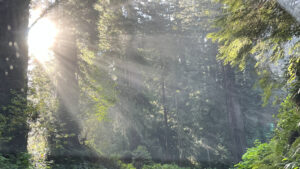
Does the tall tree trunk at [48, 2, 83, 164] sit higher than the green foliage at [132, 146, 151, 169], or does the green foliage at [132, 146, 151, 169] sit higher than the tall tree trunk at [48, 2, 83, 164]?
the tall tree trunk at [48, 2, 83, 164]

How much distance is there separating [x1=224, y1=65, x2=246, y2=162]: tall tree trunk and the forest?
11 cm

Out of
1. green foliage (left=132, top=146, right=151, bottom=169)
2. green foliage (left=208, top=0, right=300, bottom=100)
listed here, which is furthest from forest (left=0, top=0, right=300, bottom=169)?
green foliage (left=132, top=146, right=151, bottom=169)

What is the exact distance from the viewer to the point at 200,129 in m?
34.9

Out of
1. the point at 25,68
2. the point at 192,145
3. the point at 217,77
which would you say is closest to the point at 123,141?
the point at 192,145

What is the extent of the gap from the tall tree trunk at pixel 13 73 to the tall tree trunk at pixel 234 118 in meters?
21.9

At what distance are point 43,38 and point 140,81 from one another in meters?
15.5

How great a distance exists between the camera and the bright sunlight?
40.9ft

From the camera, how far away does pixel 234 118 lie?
90.9 feet

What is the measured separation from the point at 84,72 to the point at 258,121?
31.2 meters

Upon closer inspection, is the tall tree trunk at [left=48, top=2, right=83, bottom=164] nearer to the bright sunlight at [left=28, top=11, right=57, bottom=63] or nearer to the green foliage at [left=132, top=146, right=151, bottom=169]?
the bright sunlight at [left=28, top=11, right=57, bottom=63]

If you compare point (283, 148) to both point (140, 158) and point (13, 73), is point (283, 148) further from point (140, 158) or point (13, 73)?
point (140, 158)

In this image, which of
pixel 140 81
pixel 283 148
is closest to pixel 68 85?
pixel 283 148

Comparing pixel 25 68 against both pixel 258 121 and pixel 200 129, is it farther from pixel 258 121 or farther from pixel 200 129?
pixel 258 121

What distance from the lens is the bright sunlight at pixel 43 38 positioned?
12456 mm
